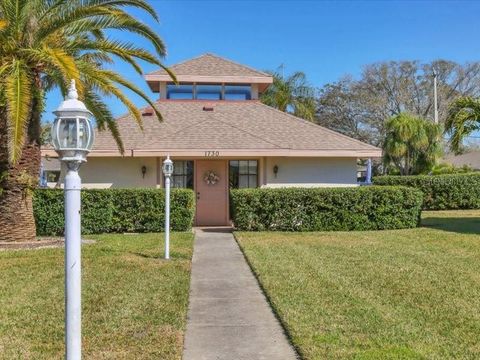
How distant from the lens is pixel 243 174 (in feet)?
58.9

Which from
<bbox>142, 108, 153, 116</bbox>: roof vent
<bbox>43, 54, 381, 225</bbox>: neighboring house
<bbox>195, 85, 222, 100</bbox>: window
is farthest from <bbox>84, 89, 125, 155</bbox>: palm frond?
<bbox>195, 85, 222, 100</bbox>: window

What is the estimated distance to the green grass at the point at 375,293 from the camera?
5.09 m

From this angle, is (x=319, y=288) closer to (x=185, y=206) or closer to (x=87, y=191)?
(x=185, y=206)

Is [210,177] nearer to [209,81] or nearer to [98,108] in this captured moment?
[209,81]

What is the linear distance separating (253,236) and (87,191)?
5.00m

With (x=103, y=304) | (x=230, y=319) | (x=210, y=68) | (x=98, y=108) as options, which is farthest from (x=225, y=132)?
(x=230, y=319)

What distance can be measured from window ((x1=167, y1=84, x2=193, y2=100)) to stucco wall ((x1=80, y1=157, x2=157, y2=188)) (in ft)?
14.2

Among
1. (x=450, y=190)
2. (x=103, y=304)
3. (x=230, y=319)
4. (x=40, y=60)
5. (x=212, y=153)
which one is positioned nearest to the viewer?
(x=230, y=319)

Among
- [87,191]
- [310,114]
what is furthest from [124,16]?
[310,114]

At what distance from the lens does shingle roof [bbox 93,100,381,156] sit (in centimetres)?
1697

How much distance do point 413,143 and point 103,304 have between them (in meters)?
25.4

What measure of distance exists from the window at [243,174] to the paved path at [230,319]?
26.4 ft

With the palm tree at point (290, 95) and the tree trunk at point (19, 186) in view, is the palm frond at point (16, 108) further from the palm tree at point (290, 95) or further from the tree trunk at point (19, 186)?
the palm tree at point (290, 95)

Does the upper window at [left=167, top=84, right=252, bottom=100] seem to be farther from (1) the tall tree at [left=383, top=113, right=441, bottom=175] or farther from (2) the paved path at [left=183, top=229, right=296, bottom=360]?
(2) the paved path at [left=183, top=229, right=296, bottom=360]
